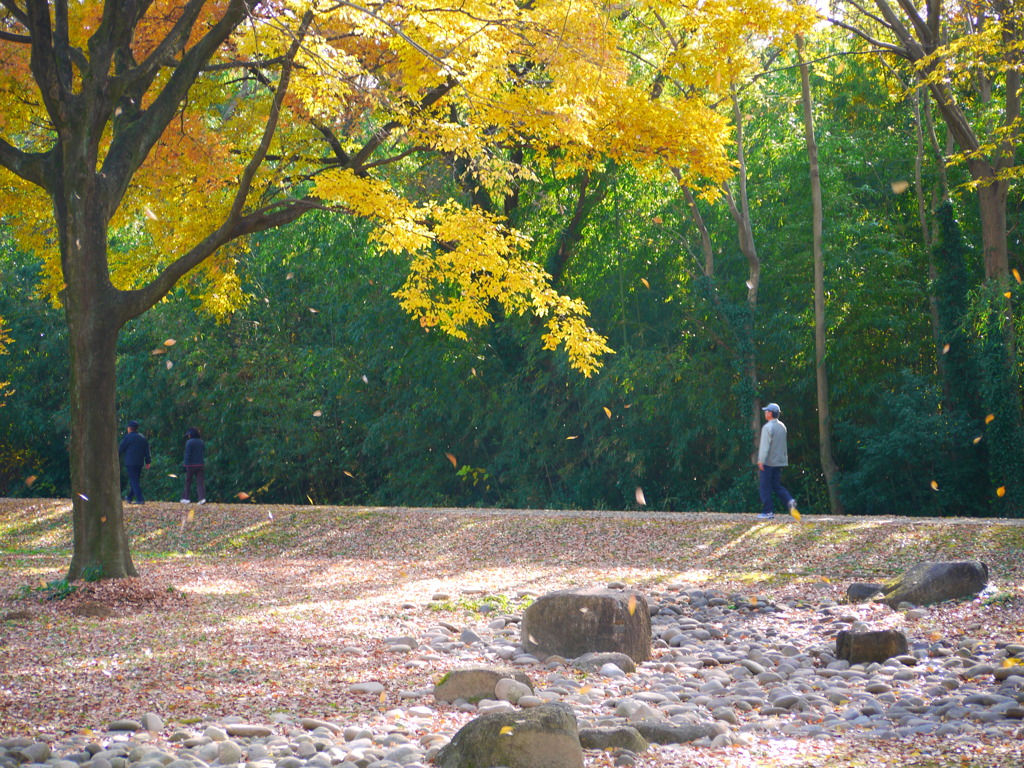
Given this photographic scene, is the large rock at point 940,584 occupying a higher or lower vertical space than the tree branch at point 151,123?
lower

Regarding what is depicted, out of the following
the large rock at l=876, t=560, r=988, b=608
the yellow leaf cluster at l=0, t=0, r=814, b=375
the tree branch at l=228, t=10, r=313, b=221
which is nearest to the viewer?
the large rock at l=876, t=560, r=988, b=608

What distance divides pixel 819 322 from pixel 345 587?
35.9 feet

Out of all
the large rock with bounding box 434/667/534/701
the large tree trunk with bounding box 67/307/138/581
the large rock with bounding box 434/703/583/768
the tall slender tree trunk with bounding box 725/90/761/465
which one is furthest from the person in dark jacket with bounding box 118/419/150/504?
the large rock with bounding box 434/703/583/768

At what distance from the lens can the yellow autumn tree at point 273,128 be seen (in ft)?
29.9

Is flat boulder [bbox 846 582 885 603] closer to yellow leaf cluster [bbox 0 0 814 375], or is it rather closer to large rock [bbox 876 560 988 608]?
large rock [bbox 876 560 988 608]

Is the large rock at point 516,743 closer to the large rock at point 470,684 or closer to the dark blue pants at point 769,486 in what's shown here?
the large rock at point 470,684

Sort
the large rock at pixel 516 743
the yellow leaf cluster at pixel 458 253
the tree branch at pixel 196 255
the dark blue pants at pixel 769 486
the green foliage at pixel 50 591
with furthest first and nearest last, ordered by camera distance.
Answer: the dark blue pants at pixel 769 486 < the yellow leaf cluster at pixel 458 253 < the tree branch at pixel 196 255 < the green foliage at pixel 50 591 < the large rock at pixel 516 743

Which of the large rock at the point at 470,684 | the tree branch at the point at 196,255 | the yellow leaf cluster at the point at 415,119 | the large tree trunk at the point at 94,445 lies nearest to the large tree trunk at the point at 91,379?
the large tree trunk at the point at 94,445

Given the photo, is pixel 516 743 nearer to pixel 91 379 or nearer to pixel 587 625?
pixel 587 625

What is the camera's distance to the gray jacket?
43.9 ft

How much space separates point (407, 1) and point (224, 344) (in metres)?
15.9

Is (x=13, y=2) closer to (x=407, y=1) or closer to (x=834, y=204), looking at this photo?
(x=407, y=1)

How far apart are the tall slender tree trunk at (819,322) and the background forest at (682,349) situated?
0.98 feet

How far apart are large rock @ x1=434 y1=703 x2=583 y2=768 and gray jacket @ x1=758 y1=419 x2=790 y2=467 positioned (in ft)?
31.3
